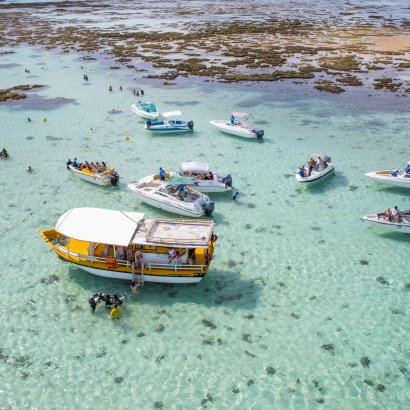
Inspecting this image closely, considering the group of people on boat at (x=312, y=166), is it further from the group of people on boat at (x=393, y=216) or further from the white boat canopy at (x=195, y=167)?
the white boat canopy at (x=195, y=167)

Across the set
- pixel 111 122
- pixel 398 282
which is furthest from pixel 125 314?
pixel 111 122

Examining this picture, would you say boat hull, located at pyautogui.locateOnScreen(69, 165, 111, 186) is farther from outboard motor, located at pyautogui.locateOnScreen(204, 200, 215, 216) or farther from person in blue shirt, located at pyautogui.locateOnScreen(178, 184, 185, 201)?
outboard motor, located at pyautogui.locateOnScreen(204, 200, 215, 216)

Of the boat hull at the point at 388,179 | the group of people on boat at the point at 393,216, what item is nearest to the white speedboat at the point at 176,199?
the group of people on boat at the point at 393,216

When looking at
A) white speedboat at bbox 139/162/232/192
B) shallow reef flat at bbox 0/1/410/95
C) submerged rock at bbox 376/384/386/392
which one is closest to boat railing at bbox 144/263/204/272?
submerged rock at bbox 376/384/386/392

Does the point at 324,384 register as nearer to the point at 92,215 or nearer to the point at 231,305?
the point at 231,305

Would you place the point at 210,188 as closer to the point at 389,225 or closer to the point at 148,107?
the point at 389,225

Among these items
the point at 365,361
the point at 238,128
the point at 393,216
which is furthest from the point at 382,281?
the point at 238,128
